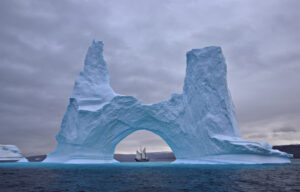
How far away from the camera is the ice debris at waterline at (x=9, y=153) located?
5362cm

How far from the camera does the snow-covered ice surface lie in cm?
5362

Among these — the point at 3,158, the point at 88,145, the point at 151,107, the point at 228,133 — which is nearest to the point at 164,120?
the point at 151,107

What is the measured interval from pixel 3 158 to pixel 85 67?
33.8 m

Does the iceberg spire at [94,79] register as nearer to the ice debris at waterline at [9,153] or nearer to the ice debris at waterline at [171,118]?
the ice debris at waterline at [171,118]

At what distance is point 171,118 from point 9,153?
1584 inches

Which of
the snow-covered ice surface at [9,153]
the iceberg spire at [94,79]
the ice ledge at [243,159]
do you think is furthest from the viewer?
the snow-covered ice surface at [9,153]

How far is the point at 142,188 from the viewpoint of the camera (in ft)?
38.3

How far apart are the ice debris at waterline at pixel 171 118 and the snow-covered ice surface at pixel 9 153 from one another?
28.0 metres

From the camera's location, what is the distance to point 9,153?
54.4m

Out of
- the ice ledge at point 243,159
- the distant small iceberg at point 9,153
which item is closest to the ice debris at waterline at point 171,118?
the ice ledge at point 243,159

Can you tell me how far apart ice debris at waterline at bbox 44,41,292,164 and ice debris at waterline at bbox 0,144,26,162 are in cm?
2802

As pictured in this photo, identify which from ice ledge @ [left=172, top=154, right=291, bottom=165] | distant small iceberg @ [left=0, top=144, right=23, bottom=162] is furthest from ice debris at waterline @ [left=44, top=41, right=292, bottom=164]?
distant small iceberg @ [left=0, top=144, right=23, bottom=162]

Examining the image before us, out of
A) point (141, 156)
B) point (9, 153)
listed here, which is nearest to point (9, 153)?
point (9, 153)

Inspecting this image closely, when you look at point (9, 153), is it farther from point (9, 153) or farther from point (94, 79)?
point (94, 79)
